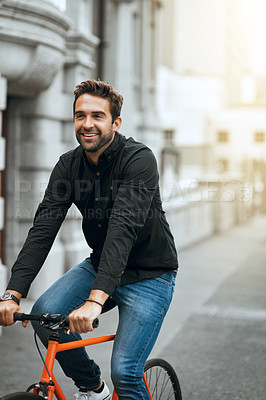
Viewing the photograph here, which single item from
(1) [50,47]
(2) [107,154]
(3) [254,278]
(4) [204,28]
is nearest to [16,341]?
(1) [50,47]

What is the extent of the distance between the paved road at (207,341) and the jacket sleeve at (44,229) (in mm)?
2094

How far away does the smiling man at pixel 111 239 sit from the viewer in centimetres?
309

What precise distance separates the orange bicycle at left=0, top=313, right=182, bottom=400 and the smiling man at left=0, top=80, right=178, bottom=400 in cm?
19

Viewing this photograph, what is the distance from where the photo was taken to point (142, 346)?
10.4 ft

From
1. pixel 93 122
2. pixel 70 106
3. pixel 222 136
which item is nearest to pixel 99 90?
pixel 93 122

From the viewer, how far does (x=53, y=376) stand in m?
2.88

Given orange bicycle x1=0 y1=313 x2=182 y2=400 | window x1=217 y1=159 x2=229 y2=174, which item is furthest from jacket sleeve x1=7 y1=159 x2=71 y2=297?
window x1=217 y1=159 x2=229 y2=174

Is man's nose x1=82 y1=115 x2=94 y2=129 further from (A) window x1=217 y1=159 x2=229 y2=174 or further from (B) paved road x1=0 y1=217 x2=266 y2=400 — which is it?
(A) window x1=217 y1=159 x2=229 y2=174

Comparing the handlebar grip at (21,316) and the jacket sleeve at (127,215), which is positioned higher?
the jacket sleeve at (127,215)

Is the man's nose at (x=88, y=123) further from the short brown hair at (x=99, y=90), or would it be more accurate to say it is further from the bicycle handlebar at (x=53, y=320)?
the bicycle handlebar at (x=53, y=320)

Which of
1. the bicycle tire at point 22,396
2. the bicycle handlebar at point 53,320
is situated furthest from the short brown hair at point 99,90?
the bicycle tire at point 22,396

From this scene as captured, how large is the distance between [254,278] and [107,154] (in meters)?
8.27

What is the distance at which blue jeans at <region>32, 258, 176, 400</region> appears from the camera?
3129mm

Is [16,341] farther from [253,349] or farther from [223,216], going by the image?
[223,216]
